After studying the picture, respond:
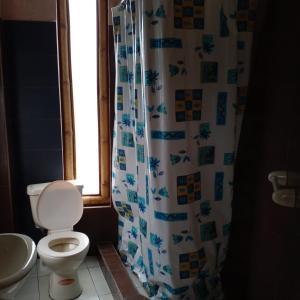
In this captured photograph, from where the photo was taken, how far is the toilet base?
2.20 metres

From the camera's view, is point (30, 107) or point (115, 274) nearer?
point (115, 274)

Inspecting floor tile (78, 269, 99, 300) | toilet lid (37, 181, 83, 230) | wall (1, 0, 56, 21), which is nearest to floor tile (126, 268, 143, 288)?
floor tile (78, 269, 99, 300)

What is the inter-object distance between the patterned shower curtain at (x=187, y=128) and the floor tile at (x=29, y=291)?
87 centimetres

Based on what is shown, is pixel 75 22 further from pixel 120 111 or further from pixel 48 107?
pixel 120 111

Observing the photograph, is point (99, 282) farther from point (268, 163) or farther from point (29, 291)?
point (268, 163)

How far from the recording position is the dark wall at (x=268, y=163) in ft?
4.85

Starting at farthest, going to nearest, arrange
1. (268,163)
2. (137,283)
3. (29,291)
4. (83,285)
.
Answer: (83,285), (29,291), (137,283), (268,163)

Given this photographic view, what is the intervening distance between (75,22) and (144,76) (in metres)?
1.22

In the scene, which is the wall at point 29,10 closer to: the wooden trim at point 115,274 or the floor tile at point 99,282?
the wooden trim at point 115,274

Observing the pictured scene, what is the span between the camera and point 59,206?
2398 millimetres

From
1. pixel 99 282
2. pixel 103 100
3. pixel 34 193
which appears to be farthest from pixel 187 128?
pixel 99 282

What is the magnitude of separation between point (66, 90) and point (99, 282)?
1.54 m

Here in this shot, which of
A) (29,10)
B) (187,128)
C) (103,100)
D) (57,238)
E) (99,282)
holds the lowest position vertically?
(99,282)

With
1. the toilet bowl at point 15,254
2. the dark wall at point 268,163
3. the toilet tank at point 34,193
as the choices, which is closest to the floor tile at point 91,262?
the toilet tank at point 34,193
